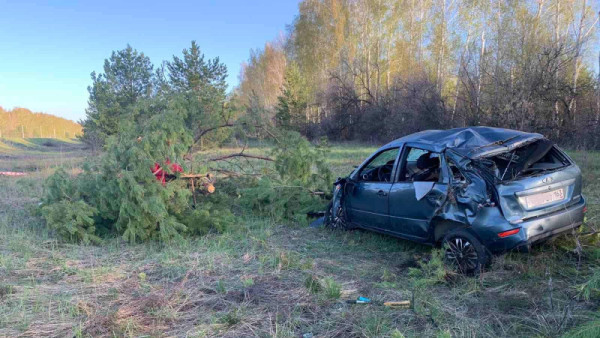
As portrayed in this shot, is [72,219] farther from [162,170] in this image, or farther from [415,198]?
[415,198]

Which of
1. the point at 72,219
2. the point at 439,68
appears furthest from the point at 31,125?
the point at 72,219

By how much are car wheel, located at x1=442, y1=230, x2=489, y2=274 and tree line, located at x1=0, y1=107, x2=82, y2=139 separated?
69.5m

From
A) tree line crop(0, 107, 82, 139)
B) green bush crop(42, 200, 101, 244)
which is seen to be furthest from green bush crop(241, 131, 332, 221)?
tree line crop(0, 107, 82, 139)

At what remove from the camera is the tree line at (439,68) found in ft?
55.6

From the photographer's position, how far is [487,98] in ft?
61.3

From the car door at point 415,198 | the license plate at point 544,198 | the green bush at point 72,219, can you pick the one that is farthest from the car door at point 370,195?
the green bush at point 72,219

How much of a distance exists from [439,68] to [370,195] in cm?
2450

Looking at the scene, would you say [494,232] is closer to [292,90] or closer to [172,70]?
[172,70]

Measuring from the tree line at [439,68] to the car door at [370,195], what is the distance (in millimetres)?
2903

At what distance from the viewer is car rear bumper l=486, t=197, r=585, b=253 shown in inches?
153

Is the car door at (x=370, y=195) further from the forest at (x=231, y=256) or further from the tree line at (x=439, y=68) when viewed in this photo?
the tree line at (x=439, y=68)

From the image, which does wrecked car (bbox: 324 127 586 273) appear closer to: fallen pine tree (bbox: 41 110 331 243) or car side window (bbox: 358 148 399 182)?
car side window (bbox: 358 148 399 182)

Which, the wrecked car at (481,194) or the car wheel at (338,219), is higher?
the wrecked car at (481,194)

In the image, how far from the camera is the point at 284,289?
4.06m
